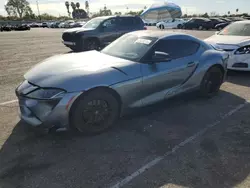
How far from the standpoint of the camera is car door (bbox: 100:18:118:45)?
11219mm

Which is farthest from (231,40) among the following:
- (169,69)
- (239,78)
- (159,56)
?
(159,56)

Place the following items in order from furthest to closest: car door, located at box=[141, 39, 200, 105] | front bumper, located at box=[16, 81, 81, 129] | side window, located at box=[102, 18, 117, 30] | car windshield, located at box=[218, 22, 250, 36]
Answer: side window, located at box=[102, 18, 117, 30], car windshield, located at box=[218, 22, 250, 36], car door, located at box=[141, 39, 200, 105], front bumper, located at box=[16, 81, 81, 129]

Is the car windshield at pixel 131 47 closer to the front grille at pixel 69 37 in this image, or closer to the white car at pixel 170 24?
the front grille at pixel 69 37

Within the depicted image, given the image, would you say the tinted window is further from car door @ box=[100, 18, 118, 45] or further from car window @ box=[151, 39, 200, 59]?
car door @ box=[100, 18, 118, 45]

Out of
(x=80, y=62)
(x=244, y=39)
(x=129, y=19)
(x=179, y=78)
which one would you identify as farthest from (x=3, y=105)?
(x=129, y=19)

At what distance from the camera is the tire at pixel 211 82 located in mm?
4980

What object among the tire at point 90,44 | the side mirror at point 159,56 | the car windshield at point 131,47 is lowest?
the tire at point 90,44

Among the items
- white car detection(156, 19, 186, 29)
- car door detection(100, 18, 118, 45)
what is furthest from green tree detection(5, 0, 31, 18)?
car door detection(100, 18, 118, 45)

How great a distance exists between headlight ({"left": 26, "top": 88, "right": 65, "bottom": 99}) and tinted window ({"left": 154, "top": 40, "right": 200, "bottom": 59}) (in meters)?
1.89

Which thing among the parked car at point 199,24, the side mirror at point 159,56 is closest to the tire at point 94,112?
the side mirror at point 159,56

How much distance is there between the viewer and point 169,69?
13.8ft

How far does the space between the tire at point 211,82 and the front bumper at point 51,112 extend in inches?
114

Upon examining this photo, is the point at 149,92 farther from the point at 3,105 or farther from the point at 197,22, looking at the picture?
the point at 197,22

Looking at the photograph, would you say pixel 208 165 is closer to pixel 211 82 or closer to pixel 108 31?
pixel 211 82
